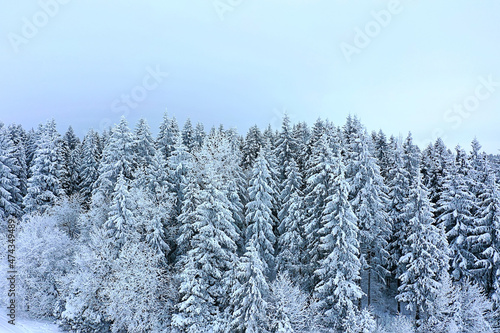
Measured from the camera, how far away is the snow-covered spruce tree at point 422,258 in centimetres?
2842

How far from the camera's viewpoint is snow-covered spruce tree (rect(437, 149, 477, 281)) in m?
32.4

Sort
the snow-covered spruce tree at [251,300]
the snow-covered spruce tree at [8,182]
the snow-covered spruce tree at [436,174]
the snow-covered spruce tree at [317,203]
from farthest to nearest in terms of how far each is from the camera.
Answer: the snow-covered spruce tree at [8,182] → the snow-covered spruce tree at [436,174] → the snow-covered spruce tree at [317,203] → the snow-covered spruce tree at [251,300]

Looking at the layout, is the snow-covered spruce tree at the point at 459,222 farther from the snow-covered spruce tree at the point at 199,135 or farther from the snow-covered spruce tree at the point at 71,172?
the snow-covered spruce tree at the point at 71,172

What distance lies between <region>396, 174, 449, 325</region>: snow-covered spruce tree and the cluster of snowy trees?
111 mm

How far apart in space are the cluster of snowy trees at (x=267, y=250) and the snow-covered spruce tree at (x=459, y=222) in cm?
15

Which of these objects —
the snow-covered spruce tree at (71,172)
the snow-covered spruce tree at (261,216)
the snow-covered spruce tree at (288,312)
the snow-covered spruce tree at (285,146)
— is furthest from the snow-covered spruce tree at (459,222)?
the snow-covered spruce tree at (71,172)

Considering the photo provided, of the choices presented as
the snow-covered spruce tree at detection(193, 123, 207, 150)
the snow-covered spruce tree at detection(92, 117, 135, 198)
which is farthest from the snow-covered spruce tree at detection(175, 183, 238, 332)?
the snow-covered spruce tree at detection(193, 123, 207, 150)

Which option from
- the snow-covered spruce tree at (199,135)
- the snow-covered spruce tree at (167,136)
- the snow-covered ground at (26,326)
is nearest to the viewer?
the snow-covered ground at (26,326)

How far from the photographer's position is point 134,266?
28875 millimetres

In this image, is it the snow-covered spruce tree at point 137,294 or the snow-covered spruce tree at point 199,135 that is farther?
the snow-covered spruce tree at point 199,135

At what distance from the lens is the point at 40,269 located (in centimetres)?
3419

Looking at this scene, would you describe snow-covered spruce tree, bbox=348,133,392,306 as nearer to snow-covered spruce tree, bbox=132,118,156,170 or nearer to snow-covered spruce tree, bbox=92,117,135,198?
snow-covered spruce tree, bbox=92,117,135,198

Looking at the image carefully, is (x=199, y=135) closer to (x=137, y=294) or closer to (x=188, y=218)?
(x=188, y=218)

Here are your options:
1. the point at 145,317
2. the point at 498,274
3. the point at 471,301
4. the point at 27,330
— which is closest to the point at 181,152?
the point at 145,317
